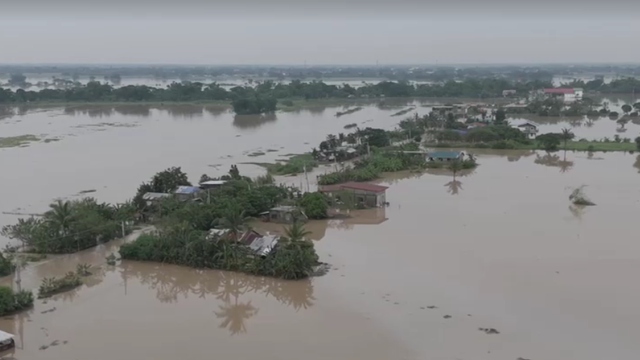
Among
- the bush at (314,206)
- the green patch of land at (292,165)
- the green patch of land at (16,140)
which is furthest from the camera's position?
the green patch of land at (16,140)

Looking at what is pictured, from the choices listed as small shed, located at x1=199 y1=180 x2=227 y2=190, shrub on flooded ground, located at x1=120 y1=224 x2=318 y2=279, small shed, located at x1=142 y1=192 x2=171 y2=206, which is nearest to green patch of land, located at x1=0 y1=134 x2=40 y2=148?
small shed, located at x1=199 y1=180 x2=227 y2=190

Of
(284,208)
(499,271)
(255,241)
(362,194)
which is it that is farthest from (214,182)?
(499,271)

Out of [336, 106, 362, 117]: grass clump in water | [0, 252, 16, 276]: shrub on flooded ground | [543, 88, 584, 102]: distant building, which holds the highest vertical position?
[543, 88, 584, 102]: distant building

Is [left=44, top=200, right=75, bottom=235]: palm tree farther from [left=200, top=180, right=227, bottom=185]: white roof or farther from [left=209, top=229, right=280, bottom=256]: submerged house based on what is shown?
[left=200, top=180, right=227, bottom=185]: white roof

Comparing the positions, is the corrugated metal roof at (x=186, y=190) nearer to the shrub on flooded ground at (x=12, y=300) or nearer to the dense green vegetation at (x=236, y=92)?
the shrub on flooded ground at (x=12, y=300)

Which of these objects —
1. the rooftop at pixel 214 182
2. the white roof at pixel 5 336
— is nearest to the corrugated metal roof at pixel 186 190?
the rooftop at pixel 214 182

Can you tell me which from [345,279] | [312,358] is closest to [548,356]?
[312,358]

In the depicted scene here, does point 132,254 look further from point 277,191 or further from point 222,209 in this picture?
point 277,191
